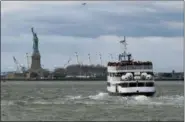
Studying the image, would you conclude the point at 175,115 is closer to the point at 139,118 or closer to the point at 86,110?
the point at 139,118

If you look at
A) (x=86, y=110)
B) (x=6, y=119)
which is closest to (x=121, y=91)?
(x=86, y=110)

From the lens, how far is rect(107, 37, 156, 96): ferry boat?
238 ft

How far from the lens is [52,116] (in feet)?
156

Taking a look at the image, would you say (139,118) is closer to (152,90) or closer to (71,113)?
(71,113)

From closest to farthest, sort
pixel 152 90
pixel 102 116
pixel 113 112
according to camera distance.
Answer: pixel 102 116, pixel 113 112, pixel 152 90

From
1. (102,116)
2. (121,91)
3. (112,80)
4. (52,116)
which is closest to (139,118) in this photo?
(102,116)

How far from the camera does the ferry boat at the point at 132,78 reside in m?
72.6

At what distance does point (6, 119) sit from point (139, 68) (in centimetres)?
3339

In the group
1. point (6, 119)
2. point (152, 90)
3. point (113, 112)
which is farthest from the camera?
point (152, 90)

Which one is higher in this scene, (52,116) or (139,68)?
(139,68)

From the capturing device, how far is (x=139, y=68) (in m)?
75.0

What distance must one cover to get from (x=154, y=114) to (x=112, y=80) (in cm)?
2914

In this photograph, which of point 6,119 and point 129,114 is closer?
point 6,119

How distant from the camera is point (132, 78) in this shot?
73000mm
